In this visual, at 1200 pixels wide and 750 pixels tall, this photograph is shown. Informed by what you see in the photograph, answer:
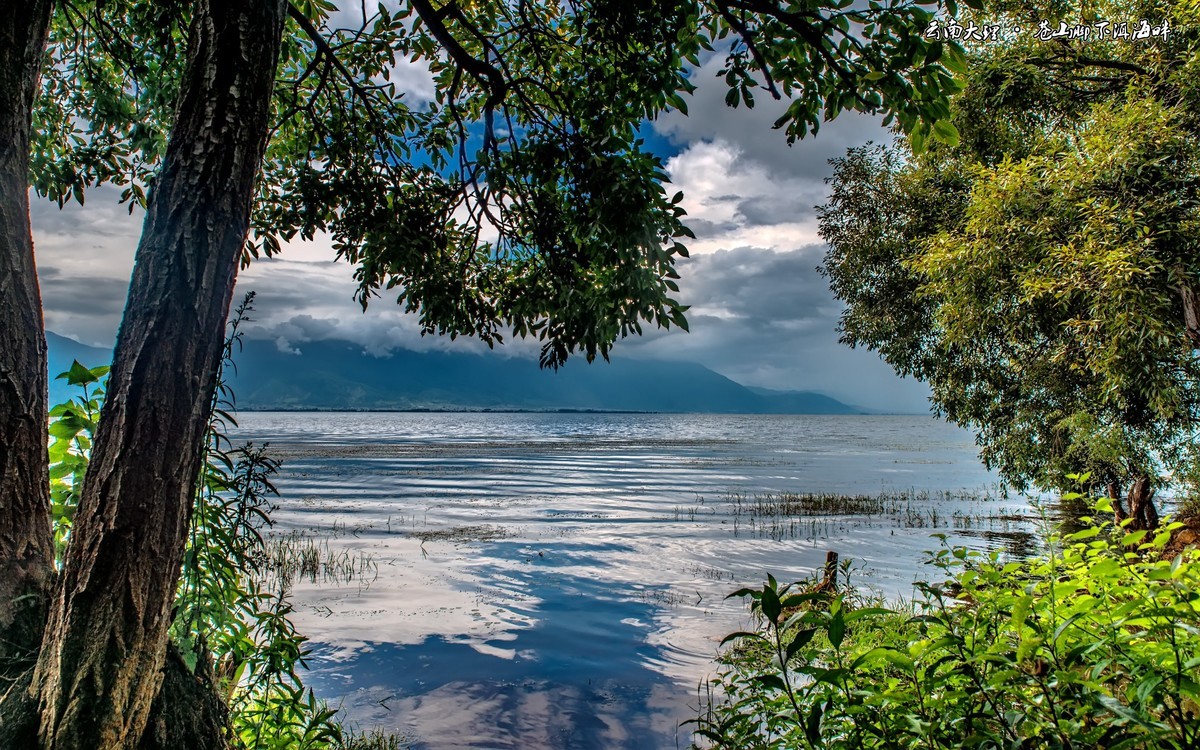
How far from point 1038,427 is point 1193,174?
8118 mm

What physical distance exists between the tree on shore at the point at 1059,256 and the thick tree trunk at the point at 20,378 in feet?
39.2

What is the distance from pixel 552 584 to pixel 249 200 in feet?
43.1

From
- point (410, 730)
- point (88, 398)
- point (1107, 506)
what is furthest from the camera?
point (410, 730)

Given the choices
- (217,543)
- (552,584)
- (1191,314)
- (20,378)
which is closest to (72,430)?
(20,378)

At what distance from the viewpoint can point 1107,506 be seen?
301 centimetres

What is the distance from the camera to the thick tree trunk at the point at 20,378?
348cm

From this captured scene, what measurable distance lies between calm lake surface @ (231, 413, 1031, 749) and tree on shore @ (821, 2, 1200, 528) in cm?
532

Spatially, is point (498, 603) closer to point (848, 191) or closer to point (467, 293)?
point (467, 293)

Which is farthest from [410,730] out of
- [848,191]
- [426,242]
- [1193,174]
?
[848,191]

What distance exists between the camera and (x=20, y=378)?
355cm

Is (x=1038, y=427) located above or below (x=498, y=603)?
above

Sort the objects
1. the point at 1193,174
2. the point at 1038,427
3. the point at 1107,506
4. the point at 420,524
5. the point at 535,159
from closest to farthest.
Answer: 1. the point at 1107,506
2. the point at 535,159
3. the point at 1193,174
4. the point at 1038,427
5. the point at 420,524

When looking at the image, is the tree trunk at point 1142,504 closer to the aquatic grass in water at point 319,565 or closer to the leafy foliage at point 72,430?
the aquatic grass in water at point 319,565

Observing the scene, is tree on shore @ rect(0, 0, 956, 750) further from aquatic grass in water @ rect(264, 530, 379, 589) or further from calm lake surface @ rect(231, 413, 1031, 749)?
aquatic grass in water @ rect(264, 530, 379, 589)
